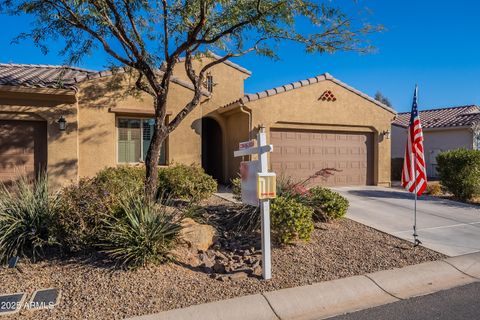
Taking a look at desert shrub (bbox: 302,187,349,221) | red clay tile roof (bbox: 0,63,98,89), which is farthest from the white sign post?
red clay tile roof (bbox: 0,63,98,89)

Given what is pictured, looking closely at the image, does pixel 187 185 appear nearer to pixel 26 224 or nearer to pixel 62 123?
pixel 26 224

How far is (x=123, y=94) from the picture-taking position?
11.7m

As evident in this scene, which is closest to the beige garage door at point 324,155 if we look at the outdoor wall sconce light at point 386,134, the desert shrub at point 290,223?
the outdoor wall sconce light at point 386,134

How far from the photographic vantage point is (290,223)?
6211 millimetres

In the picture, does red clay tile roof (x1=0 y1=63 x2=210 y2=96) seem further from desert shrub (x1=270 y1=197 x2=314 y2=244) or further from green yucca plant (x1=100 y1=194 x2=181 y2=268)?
desert shrub (x1=270 y1=197 x2=314 y2=244)

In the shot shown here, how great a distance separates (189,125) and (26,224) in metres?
7.03

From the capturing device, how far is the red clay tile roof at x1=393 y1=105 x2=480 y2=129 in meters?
19.6

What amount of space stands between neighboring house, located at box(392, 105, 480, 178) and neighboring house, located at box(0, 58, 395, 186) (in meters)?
6.74

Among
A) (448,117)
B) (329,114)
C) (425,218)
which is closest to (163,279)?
(425,218)

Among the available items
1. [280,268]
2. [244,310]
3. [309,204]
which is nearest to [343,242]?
[309,204]

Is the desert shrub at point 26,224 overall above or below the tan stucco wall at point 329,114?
below

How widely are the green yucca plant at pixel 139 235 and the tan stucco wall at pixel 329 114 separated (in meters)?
7.41

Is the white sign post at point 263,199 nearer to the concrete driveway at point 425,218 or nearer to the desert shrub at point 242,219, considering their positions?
the desert shrub at point 242,219

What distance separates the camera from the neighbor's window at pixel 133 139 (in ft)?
39.4
